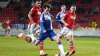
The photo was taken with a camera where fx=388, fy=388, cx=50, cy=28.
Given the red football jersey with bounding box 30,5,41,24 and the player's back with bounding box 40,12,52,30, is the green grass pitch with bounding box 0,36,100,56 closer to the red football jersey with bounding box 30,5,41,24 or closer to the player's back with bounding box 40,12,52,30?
the red football jersey with bounding box 30,5,41,24

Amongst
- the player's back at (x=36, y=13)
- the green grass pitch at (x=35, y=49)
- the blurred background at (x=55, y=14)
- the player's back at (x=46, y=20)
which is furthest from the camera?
the blurred background at (x=55, y=14)

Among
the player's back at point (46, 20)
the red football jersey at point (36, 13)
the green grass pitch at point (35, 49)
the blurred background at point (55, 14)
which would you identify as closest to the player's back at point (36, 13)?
the red football jersey at point (36, 13)

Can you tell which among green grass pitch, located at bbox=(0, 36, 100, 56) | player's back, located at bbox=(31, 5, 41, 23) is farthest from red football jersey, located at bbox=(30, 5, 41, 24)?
green grass pitch, located at bbox=(0, 36, 100, 56)

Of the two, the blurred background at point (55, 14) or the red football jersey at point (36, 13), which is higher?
the red football jersey at point (36, 13)

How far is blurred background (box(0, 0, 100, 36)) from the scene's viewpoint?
45031 millimetres

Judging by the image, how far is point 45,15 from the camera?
16172 millimetres

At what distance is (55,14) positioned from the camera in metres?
51.6

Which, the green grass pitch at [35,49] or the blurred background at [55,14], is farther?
the blurred background at [55,14]

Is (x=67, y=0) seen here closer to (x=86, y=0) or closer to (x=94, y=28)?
(x=86, y=0)

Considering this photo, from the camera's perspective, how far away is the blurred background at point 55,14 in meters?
45.0

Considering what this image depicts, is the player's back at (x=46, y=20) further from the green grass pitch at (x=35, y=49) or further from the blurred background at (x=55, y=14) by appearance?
the blurred background at (x=55, y=14)

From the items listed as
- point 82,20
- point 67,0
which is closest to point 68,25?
point 82,20

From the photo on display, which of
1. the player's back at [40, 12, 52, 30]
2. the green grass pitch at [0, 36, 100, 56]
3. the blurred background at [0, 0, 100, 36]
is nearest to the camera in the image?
the player's back at [40, 12, 52, 30]

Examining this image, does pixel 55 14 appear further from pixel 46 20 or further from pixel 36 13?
pixel 46 20
